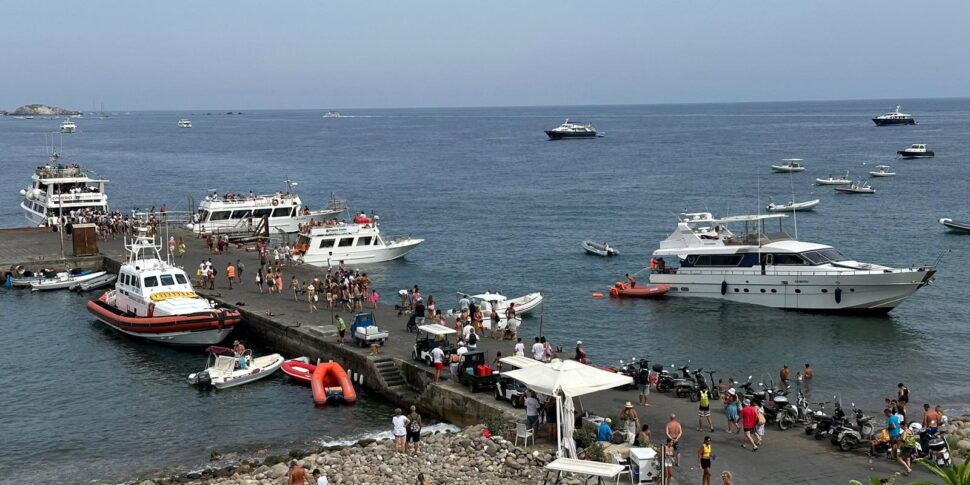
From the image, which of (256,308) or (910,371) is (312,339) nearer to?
(256,308)

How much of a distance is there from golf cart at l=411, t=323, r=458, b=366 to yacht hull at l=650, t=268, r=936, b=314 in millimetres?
19266

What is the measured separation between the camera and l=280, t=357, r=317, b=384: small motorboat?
3025 centimetres

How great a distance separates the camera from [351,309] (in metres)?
35.8

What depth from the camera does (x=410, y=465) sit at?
69.5 ft

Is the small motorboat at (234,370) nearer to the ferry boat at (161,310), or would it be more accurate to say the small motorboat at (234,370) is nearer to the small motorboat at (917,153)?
the ferry boat at (161,310)

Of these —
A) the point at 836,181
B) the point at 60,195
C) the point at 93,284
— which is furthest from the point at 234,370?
the point at 836,181

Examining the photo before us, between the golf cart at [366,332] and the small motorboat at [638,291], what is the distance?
17.9m

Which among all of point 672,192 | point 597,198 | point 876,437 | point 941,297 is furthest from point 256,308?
point 672,192

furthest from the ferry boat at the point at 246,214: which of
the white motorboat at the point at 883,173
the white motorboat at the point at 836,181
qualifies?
the white motorboat at the point at 883,173

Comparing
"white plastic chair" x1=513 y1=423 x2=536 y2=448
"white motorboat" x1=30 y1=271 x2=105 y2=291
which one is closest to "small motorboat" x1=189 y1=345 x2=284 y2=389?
"white plastic chair" x1=513 y1=423 x2=536 y2=448

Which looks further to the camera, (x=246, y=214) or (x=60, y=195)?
(x=246, y=214)

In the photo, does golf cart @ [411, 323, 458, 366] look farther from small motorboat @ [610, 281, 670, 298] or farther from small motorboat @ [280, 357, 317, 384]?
small motorboat @ [610, 281, 670, 298]

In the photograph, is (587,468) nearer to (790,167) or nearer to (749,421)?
(749,421)

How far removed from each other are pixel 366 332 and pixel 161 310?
379 inches
